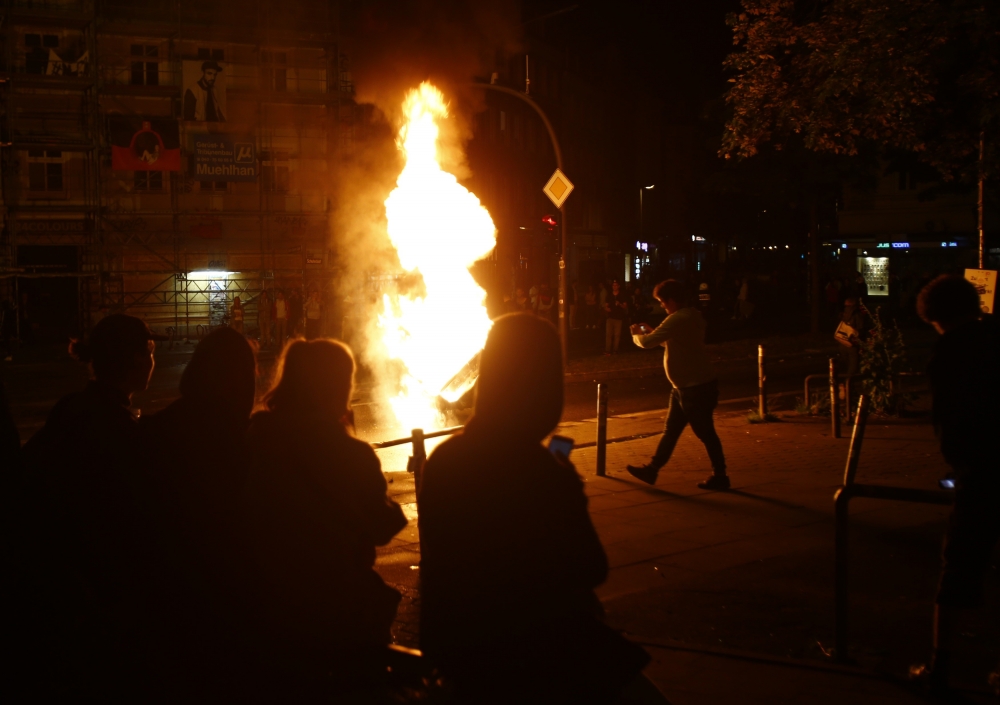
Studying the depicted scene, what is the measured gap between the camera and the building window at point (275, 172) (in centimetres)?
3475

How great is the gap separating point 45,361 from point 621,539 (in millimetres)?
21609

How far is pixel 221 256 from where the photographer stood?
3403cm

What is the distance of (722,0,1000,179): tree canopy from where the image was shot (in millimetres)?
12102

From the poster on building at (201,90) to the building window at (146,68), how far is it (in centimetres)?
161

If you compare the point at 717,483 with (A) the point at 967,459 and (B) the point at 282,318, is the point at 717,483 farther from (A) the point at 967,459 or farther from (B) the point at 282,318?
(B) the point at 282,318

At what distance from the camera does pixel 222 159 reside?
103ft

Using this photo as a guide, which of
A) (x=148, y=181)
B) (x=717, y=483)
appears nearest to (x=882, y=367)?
(x=717, y=483)

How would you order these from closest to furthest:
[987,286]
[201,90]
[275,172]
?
[987,286] → [201,90] → [275,172]

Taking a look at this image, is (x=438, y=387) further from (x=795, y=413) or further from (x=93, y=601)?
(x=93, y=601)

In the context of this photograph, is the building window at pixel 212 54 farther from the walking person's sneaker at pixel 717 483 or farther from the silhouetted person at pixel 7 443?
the silhouetted person at pixel 7 443

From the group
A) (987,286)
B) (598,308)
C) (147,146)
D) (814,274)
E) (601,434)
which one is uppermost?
(147,146)

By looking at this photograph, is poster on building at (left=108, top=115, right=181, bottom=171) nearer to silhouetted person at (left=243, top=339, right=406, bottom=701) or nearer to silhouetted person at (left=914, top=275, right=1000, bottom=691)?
silhouetted person at (left=914, top=275, right=1000, bottom=691)

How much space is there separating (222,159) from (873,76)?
23.0m

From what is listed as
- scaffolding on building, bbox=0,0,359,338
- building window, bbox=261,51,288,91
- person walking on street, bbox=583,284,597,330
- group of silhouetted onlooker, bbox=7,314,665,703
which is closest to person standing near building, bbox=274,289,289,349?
scaffolding on building, bbox=0,0,359,338
